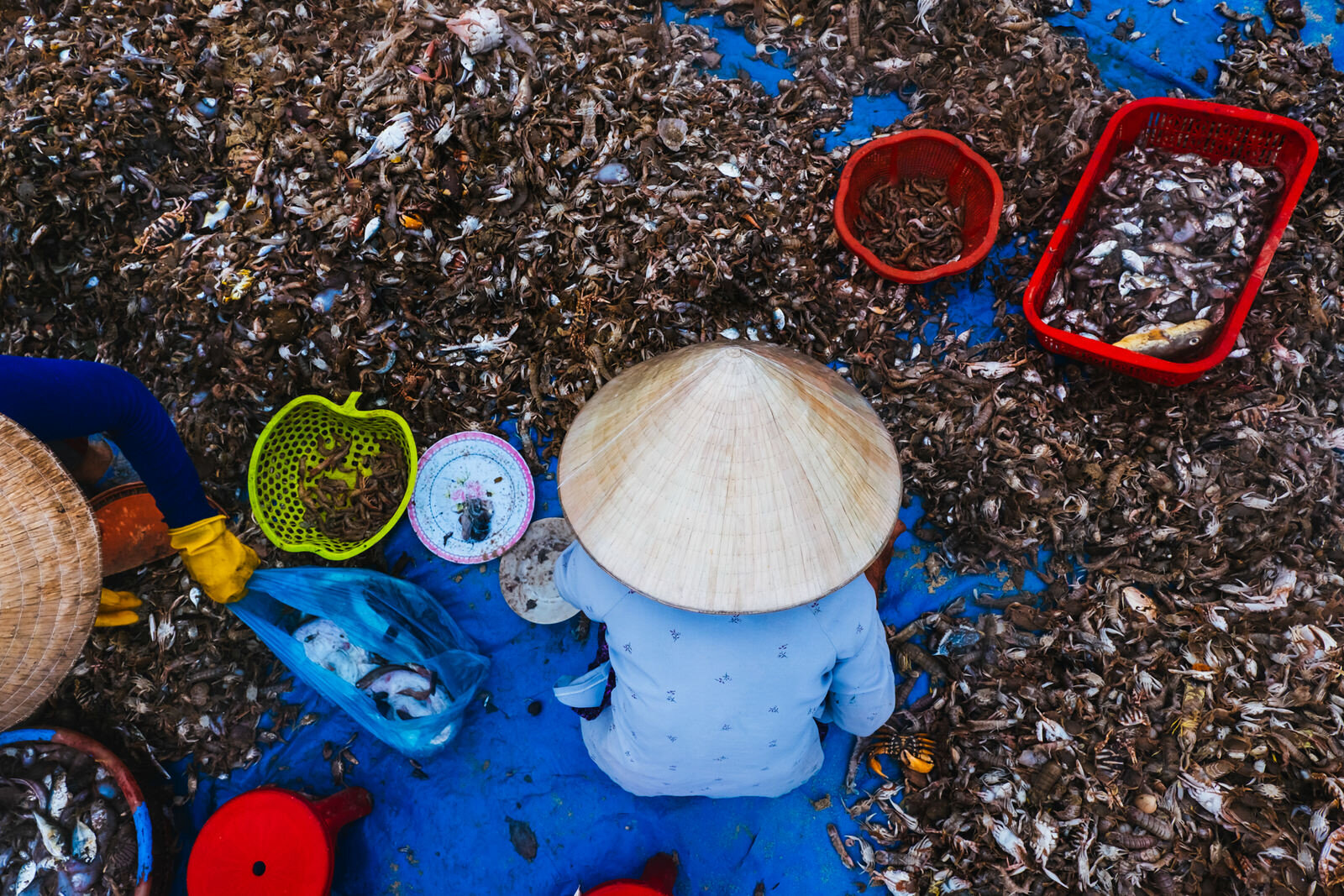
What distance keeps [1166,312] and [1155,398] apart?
1.21 ft

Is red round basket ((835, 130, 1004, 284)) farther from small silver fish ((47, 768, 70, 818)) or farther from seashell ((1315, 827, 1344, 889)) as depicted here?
small silver fish ((47, 768, 70, 818))

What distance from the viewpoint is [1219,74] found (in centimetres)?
335

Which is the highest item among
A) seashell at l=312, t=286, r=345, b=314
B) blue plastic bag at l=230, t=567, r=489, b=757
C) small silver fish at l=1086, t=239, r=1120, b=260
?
small silver fish at l=1086, t=239, r=1120, b=260

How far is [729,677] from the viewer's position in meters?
1.69

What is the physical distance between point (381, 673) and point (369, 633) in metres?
0.17

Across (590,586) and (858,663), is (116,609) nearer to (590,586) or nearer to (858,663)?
(590,586)

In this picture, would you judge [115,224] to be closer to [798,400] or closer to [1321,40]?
[798,400]

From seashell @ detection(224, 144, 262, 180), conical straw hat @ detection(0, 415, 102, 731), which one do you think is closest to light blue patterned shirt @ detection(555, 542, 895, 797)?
→ conical straw hat @ detection(0, 415, 102, 731)

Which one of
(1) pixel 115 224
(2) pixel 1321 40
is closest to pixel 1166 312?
(2) pixel 1321 40

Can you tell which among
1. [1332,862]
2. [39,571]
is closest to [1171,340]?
[1332,862]

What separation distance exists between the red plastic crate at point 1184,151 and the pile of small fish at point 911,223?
0.45m

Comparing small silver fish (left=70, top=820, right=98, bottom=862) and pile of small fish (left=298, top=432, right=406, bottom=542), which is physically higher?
pile of small fish (left=298, top=432, right=406, bottom=542)

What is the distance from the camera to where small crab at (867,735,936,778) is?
8.87ft

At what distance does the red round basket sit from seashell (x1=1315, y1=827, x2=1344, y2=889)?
92.3 inches
